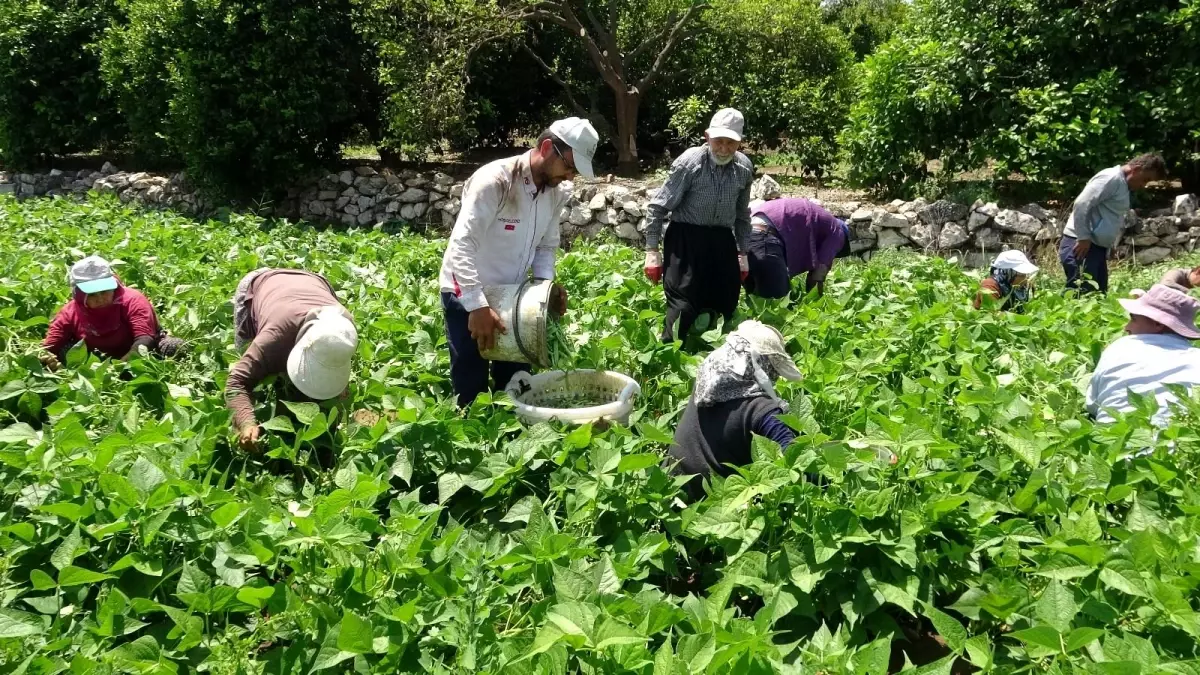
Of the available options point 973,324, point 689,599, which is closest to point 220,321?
point 689,599

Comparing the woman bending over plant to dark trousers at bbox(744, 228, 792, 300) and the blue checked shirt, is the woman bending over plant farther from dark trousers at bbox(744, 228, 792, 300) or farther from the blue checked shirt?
dark trousers at bbox(744, 228, 792, 300)

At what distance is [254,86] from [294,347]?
772cm

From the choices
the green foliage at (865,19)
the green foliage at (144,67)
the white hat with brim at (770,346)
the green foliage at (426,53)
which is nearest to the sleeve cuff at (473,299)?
the white hat with brim at (770,346)

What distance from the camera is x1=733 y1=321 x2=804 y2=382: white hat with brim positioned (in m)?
2.88

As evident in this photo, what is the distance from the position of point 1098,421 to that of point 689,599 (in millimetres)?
1670

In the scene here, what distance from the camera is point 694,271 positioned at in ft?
14.0

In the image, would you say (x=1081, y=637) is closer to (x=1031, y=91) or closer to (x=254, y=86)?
(x=1031, y=91)

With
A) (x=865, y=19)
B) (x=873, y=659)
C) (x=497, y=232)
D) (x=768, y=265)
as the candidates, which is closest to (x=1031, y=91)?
(x=768, y=265)

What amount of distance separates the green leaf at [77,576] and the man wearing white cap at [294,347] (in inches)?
31.9

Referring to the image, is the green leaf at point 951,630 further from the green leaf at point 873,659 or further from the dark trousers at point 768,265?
the dark trousers at point 768,265

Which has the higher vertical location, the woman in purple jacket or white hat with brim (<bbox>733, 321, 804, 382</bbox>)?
white hat with brim (<bbox>733, 321, 804, 382</bbox>)

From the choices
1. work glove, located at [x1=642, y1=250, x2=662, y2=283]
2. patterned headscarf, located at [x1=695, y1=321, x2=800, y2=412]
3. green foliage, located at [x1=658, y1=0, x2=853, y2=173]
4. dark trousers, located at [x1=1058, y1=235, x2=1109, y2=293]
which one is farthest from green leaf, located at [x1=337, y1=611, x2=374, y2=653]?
green foliage, located at [x1=658, y1=0, x2=853, y2=173]

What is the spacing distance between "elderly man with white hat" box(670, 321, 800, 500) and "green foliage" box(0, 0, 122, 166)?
1122cm

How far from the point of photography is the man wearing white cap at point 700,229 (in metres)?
4.23
